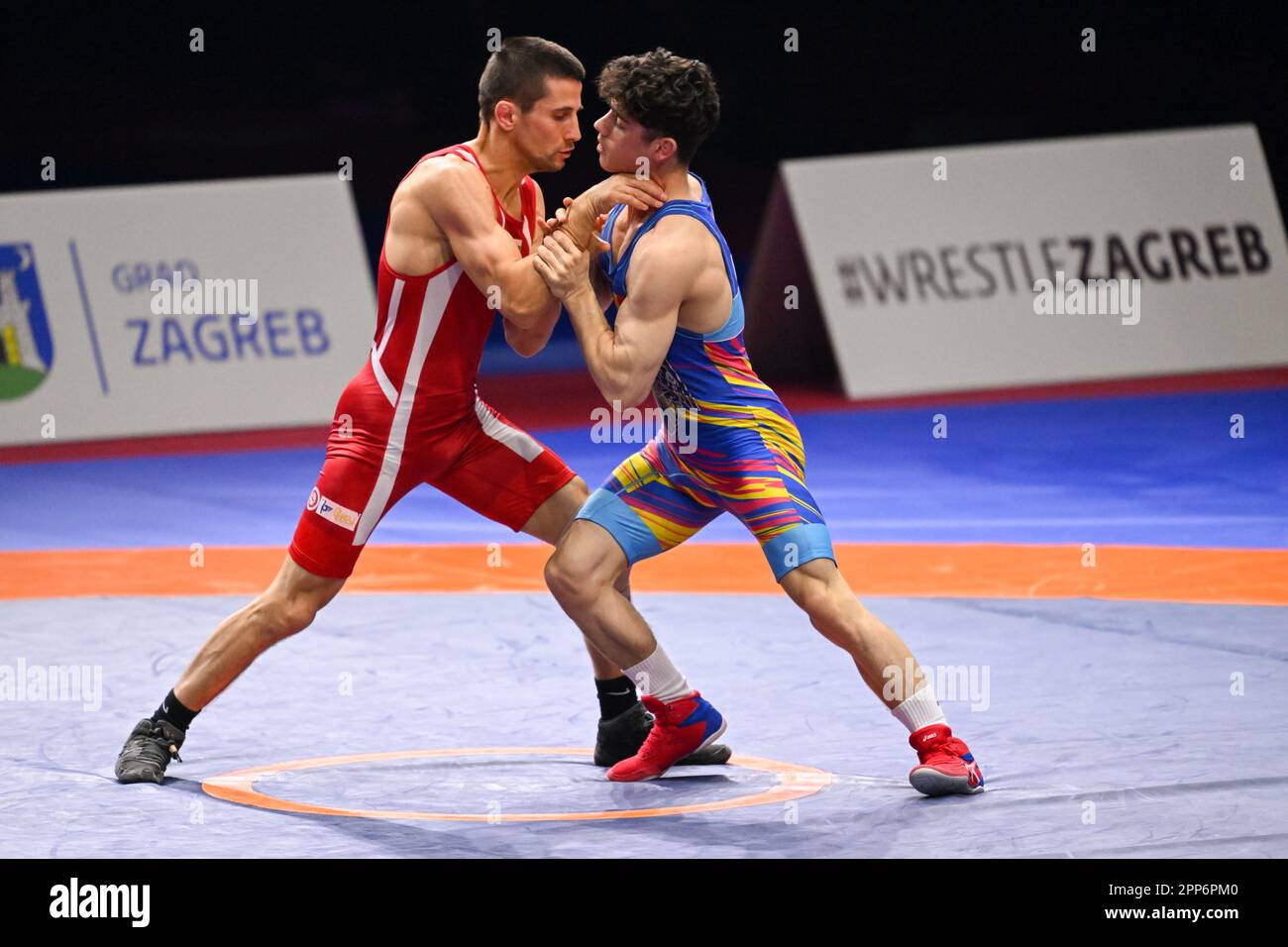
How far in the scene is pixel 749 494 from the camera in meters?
4.71

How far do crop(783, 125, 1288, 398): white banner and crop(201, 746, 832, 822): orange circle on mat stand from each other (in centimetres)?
742

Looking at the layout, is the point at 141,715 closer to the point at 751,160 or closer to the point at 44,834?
the point at 44,834

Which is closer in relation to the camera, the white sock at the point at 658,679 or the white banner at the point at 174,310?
the white sock at the point at 658,679

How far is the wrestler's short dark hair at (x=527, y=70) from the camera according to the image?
4879 mm

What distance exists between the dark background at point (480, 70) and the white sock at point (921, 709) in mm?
15349

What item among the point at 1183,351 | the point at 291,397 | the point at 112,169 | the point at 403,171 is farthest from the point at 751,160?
the point at 291,397

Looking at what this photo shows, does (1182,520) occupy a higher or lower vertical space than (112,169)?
lower
